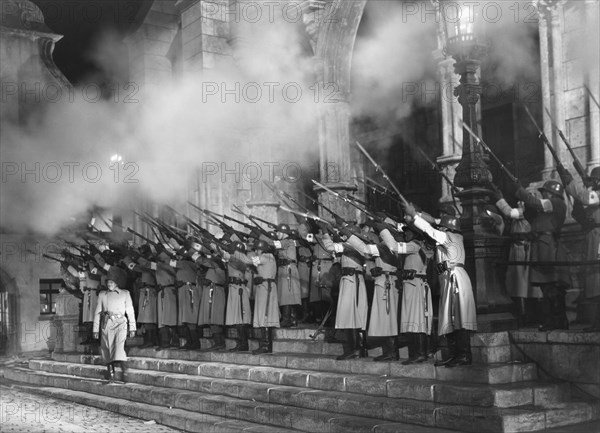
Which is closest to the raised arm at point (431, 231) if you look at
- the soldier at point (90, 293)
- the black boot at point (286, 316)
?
the black boot at point (286, 316)

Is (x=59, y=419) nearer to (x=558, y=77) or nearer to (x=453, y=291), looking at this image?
(x=453, y=291)

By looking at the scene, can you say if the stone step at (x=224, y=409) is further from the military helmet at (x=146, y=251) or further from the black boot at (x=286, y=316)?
the military helmet at (x=146, y=251)

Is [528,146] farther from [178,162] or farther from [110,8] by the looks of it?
[110,8]

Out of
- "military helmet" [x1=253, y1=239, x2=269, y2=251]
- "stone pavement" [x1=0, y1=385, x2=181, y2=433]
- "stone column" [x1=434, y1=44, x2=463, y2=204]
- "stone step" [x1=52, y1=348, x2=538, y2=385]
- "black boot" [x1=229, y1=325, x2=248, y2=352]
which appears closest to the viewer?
"stone step" [x1=52, y1=348, x2=538, y2=385]

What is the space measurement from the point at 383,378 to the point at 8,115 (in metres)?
14.4

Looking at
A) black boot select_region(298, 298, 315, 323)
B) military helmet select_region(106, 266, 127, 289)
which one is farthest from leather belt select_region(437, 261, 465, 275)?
military helmet select_region(106, 266, 127, 289)

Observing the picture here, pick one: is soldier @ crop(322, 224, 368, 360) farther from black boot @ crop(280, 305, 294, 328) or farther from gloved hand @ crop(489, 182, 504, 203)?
black boot @ crop(280, 305, 294, 328)

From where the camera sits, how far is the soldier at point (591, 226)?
8.80m

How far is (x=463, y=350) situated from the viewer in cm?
871

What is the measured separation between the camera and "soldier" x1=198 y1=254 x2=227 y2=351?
43.1 ft

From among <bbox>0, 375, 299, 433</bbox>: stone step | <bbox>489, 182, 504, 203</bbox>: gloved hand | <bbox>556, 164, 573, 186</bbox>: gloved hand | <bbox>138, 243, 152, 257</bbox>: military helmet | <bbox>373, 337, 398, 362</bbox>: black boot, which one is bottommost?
<bbox>0, 375, 299, 433</bbox>: stone step

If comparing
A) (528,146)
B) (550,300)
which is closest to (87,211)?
(528,146)

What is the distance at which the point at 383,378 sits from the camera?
30.0 feet

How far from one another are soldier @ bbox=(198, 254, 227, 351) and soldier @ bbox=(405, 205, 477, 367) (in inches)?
194
